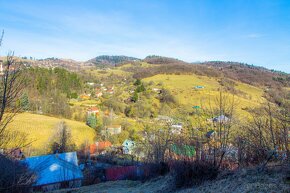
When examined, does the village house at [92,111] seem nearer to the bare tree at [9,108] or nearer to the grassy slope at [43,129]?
the grassy slope at [43,129]

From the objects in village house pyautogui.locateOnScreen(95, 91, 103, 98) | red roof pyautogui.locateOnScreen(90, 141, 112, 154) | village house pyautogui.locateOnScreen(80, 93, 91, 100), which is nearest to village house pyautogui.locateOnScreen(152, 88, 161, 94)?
village house pyautogui.locateOnScreen(95, 91, 103, 98)

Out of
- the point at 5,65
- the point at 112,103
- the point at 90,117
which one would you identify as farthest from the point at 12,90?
the point at 112,103

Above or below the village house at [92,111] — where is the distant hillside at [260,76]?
above

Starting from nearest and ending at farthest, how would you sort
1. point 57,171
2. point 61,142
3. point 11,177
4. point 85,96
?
point 11,177
point 57,171
point 61,142
point 85,96

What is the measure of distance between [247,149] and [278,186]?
1364mm

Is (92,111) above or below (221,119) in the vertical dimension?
below

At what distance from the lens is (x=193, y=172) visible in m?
4.22

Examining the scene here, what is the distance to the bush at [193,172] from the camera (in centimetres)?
410

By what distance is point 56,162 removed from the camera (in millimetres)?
15617

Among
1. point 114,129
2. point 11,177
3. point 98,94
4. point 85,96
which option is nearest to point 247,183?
point 11,177

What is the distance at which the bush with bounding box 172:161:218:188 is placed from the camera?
4.10m

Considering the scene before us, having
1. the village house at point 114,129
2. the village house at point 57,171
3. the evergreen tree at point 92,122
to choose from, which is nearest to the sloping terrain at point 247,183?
the village house at point 57,171

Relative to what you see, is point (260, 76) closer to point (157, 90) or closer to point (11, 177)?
point (157, 90)

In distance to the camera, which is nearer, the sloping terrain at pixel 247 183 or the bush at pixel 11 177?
the sloping terrain at pixel 247 183
